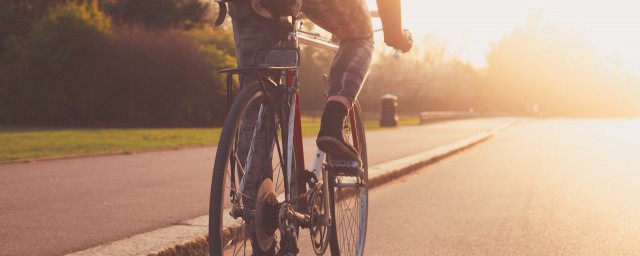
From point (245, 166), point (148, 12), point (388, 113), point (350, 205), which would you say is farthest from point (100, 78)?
point (245, 166)

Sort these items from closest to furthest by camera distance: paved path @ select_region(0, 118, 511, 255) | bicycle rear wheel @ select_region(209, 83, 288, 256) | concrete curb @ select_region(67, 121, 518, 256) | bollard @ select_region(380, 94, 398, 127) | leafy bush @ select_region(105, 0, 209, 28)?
bicycle rear wheel @ select_region(209, 83, 288, 256), concrete curb @ select_region(67, 121, 518, 256), paved path @ select_region(0, 118, 511, 255), bollard @ select_region(380, 94, 398, 127), leafy bush @ select_region(105, 0, 209, 28)

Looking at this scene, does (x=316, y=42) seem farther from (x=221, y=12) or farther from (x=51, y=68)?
(x=51, y=68)

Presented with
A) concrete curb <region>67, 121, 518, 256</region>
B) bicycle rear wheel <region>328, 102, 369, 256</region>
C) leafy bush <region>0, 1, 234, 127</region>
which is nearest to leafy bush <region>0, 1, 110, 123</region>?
leafy bush <region>0, 1, 234, 127</region>

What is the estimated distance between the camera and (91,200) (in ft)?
21.0

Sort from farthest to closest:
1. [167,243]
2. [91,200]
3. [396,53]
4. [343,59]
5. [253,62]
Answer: [91,200]
[167,243]
[396,53]
[343,59]
[253,62]

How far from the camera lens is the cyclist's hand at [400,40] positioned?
339 centimetres

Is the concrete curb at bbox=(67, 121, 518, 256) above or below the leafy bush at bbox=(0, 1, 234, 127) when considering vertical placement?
below

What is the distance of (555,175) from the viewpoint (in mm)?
9977

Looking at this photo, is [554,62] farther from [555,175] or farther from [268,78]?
[268,78]

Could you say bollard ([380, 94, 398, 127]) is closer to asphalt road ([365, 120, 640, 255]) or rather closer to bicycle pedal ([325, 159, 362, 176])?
asphalt road ([365, 120, 640, 255])

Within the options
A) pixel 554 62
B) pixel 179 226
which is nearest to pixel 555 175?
pixel 179 226

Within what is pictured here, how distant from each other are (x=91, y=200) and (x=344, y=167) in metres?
3.71

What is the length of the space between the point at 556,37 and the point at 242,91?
9019 centimetres

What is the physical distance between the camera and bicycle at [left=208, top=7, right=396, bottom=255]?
241cm
